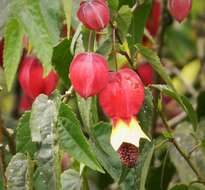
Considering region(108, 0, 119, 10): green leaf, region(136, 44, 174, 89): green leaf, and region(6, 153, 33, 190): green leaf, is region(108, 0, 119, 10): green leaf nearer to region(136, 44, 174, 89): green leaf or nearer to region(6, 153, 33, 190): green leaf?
region(136, 44, 174, 89): green leaf

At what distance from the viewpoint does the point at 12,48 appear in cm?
108

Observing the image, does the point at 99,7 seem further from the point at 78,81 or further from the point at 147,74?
the point at 147,74

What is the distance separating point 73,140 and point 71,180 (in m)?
0.18

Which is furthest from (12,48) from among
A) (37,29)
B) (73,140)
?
(73,140)

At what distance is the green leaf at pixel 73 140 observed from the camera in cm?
103

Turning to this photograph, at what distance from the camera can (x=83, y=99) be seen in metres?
1.08

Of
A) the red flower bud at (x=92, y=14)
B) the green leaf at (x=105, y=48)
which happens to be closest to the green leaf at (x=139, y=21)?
the green leaf at (x=105, y=48)

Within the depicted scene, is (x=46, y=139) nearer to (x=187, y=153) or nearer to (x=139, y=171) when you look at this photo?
(x=139, y=171)

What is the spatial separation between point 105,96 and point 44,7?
0.54 ft

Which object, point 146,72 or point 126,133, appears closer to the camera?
point 126,133

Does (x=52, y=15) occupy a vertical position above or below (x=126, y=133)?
above

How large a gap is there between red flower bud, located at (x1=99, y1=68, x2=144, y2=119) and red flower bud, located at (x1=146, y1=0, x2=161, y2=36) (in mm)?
647

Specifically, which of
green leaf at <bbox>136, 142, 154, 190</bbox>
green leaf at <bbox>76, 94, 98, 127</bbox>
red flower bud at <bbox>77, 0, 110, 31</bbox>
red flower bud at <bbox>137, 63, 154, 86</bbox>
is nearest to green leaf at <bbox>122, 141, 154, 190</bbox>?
green leaf at <bbox>136, 142, 154, 190</bbox>

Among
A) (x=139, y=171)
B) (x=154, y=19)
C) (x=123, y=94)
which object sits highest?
(x=154, y=19)
